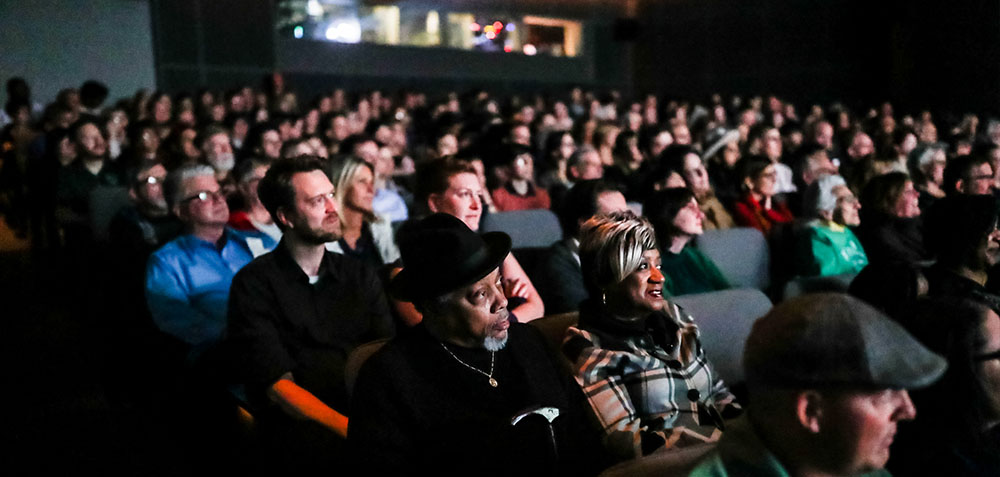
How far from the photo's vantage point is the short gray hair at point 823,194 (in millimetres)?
4389

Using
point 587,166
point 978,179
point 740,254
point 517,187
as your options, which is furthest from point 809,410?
point 517,187

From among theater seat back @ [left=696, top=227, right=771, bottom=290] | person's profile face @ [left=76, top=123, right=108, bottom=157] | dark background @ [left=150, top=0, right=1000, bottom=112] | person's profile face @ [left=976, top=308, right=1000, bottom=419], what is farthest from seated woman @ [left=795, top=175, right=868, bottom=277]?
dark background @ [left=150, top=0, right=1000, bottom=112]

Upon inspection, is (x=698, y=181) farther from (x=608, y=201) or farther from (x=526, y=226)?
(x=608, y=201)

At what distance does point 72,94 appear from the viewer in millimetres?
9445

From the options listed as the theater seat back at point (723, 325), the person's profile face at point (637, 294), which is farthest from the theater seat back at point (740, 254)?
the person's profile face at point (637, 294)

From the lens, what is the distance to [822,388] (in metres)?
1.22

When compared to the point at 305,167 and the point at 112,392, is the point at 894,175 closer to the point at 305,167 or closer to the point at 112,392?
the point at 305,167

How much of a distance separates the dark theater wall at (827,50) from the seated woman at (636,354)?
12706 mm

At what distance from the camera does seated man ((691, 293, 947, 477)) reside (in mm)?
1205

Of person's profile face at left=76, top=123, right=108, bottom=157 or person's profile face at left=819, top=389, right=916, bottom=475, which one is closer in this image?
person's profile face at left=819, top=389, right=916, bottom=475

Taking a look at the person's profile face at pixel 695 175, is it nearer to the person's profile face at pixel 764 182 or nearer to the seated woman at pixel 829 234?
the person's profile face at pixel 764 182

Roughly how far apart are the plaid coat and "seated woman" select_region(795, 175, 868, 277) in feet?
6.61

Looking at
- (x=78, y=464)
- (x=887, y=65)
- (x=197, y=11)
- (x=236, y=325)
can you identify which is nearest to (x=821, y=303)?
(x=236, y=325)

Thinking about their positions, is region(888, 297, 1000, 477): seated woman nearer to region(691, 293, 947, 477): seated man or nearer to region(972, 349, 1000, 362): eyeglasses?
region(972, 349, 1000, 362): eyeglasses
